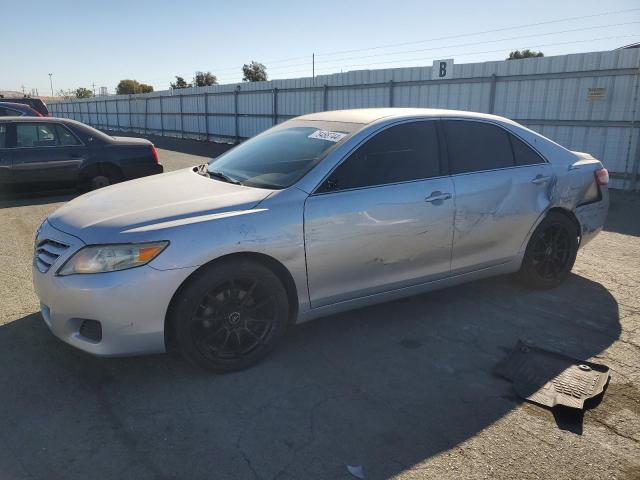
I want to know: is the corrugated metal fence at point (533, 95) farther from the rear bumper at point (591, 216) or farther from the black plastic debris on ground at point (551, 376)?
the black plastic debris on ground at point (551, 376)

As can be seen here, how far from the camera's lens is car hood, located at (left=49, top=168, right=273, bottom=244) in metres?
2.97

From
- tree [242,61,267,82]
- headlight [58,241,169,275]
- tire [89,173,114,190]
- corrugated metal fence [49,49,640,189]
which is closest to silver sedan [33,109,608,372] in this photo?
headlight [58,241,169,275]

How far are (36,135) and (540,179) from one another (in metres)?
8.07

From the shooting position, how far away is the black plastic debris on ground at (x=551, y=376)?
3012mm

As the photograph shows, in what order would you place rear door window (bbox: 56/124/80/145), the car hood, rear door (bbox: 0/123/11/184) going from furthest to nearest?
rear door window (bbox: 56/124/80/145) → rear door (bbox: 0/123/11/184) → the car hood

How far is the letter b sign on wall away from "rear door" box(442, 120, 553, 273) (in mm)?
8755

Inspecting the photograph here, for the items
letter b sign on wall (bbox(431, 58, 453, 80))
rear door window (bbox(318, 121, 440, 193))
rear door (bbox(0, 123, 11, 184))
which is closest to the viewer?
rear door window (bbox(318, 121, 440, 193))

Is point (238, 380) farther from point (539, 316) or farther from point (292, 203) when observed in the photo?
point (539, 316)

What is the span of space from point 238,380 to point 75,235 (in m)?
1.29

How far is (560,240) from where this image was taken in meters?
4.66

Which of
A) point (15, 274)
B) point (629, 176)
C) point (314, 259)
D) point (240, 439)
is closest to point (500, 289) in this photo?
point (314, 259)

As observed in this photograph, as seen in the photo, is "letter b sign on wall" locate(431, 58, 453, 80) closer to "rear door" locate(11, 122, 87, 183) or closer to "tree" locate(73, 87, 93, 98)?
"rear door" locate(11, 122, 87, 183)

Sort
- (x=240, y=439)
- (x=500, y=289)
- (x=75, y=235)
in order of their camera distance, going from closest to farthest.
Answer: (x=240, y=439) → (x=75, y=235) → (x=500, y=289)

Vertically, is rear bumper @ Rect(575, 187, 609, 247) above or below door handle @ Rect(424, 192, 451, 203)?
below
